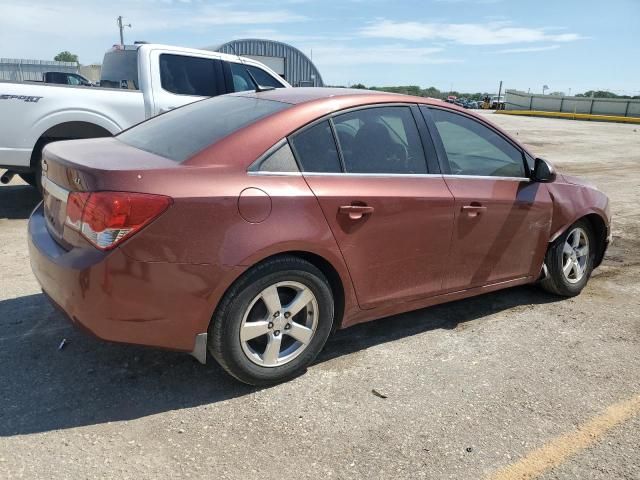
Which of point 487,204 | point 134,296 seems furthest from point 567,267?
point 134,296

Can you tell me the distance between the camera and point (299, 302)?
10.3 ft

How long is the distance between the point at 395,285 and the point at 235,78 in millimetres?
5124

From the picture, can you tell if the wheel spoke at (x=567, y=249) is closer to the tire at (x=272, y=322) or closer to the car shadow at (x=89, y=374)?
the car shadow at (x=89, y=374)

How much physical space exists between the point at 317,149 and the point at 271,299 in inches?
35.1

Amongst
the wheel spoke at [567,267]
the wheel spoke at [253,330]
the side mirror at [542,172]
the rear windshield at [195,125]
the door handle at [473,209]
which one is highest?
the rear windshield at [195,125]

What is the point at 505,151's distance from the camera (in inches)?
164

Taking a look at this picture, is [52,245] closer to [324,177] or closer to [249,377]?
[249,377]

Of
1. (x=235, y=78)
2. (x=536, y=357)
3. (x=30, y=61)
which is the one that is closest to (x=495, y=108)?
(x=30, y=61)

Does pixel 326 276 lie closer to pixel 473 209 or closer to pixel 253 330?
pixel 253 330

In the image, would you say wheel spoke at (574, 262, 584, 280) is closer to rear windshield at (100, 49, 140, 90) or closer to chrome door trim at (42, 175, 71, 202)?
chrome door trim at (42, 175, 71, 202)

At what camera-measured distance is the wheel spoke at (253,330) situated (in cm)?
299

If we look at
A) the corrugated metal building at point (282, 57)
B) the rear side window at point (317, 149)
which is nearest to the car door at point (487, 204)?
the rear side window at point (317, 149)

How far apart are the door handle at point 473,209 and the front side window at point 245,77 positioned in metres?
4.60

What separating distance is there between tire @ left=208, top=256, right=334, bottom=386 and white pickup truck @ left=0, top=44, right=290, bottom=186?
446cm
